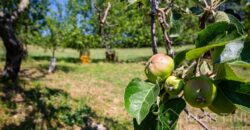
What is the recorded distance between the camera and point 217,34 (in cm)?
67

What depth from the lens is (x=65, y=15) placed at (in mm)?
15273

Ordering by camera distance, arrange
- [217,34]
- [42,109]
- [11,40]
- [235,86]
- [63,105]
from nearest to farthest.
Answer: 1. [217,34]
2. [235,86]
3. [42,109]
4. [63,105]
5. [11,40]

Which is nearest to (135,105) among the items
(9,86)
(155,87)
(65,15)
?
(155,87)

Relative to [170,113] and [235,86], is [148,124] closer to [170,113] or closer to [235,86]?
[170,113]

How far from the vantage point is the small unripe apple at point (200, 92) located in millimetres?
738

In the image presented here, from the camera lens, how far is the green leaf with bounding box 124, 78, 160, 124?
0.75m

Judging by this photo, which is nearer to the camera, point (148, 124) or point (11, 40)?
point (148, 124)

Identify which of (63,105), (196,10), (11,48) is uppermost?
(196,10)

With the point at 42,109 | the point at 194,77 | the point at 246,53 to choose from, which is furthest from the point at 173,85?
A: the point at 42,109

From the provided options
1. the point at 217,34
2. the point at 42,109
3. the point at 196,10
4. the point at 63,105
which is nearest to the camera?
the point at 217,34

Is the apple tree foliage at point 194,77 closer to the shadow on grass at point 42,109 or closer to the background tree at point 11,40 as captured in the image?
the shadow on grass at point 42,109

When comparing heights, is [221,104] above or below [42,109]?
above

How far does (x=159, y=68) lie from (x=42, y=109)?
5.92 metres

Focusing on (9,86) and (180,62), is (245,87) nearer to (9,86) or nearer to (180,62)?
(180,62)
